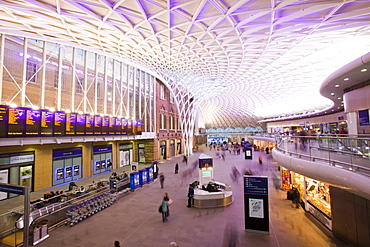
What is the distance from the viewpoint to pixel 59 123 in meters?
14.8

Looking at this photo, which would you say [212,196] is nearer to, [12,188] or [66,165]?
[12,188]

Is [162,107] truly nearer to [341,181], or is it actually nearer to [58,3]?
[58,3]

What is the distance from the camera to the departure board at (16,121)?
11.6 m

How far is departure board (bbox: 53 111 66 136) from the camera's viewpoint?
1452 centimetres

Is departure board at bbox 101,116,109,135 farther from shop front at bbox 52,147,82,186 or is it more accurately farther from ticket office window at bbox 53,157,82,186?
ticket office window at bbox 53,157,82,186

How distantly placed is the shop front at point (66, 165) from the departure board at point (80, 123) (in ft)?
11.1

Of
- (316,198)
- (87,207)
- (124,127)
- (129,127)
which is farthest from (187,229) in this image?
(129,127)

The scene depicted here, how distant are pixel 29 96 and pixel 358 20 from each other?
2617cm

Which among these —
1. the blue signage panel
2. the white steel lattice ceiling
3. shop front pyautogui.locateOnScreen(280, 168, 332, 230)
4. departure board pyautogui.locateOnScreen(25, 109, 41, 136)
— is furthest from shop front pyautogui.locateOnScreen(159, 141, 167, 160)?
the blue signage panel

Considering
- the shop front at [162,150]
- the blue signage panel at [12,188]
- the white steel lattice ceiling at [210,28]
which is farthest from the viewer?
the shop front at [162,150]

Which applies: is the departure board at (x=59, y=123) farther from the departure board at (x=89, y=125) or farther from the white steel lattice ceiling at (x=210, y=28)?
the white steel lattice ceiling at (x=210, y=28)

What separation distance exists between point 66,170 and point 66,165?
1.69 ft

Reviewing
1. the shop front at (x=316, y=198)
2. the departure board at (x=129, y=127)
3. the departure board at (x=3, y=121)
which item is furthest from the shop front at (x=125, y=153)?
the shop front at (x=316, y=198)

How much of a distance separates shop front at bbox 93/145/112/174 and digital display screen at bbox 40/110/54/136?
8.20 m
